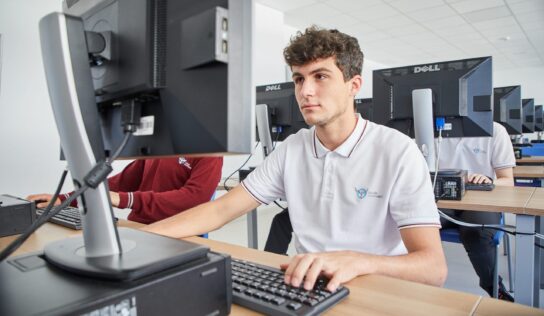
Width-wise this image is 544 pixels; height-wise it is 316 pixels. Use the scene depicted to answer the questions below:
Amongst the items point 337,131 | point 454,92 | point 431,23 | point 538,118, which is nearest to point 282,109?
point 454,92

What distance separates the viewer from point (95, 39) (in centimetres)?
57

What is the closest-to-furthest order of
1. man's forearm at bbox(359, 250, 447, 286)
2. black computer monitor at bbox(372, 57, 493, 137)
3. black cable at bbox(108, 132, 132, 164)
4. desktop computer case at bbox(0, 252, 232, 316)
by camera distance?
1. desktop computer case at bbox(0, 252, 232, 316)
2. black cable at bbox(108, 132, 132, 164)
3. man's forearm at bbox(359, 250, 447, 286)
4. black computer monitor at bbox(372, 57, 493, 137)

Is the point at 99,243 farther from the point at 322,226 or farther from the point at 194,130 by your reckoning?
the point at 322,226

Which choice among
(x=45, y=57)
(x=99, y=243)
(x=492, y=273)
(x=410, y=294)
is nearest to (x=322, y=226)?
(x=410, y=294)

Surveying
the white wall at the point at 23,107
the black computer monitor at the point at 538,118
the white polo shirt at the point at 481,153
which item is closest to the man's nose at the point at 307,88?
the white polo shirt at the point at 481,153

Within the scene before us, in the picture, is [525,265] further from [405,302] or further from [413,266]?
[405,302]

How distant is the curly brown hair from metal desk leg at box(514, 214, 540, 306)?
32.4 inches

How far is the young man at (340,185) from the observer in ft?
3.21

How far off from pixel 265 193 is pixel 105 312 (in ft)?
2.86

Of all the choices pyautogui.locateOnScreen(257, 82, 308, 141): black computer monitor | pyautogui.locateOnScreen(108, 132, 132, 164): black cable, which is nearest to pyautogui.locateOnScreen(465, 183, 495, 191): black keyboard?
pyautogui.locateOnScreen(257, 82, 308, 141): black computer monitor

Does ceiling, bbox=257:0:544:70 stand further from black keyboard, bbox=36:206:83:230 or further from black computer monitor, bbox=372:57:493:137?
black keyboard, bbox=36:206:83:230

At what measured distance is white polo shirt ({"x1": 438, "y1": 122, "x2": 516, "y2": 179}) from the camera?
236 centimetres

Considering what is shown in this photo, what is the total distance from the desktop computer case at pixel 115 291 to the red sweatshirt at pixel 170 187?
0.78 metres

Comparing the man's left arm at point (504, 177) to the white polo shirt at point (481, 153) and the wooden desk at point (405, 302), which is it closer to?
the white polo shirt at point (481, 153)
